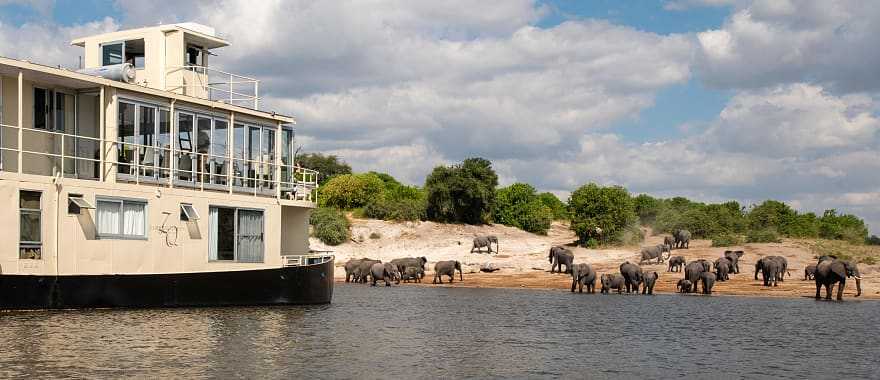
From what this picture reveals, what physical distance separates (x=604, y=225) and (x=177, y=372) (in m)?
46.8

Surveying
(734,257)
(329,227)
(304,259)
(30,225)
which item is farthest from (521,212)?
(30,225)

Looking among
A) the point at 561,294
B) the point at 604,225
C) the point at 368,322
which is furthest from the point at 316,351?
the point at 604,225

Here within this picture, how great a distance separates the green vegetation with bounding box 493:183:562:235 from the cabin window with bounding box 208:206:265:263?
4646 centimetres

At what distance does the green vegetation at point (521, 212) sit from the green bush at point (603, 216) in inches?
499

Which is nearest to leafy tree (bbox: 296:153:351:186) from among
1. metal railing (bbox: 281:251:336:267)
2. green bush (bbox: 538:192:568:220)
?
green bush (bbox: 538:192:568:220)

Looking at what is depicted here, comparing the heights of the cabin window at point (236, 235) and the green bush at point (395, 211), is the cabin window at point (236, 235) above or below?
below

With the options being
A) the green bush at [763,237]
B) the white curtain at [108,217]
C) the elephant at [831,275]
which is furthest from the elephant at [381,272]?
the white curtain at [108,217]

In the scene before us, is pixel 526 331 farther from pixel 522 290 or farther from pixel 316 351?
pixel 522 290

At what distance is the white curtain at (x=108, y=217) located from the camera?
1094 inches

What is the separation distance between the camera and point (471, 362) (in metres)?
22.4

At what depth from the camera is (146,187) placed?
95.1ft

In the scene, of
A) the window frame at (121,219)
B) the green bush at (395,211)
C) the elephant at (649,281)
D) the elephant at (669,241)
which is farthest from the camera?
the green bush at (395,211)

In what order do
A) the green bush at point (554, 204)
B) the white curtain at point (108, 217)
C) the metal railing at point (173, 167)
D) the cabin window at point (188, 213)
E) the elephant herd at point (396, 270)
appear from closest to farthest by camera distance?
the white curtain at point (108, 217) < the metal railing at point (173, 167) < the cabin window at point (188, 213) < the elephant herd at point (396, 270) < the green bush at point (554, 204)

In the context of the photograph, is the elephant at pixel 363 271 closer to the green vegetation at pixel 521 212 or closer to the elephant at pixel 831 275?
the green vegetation at pixel 521 212
